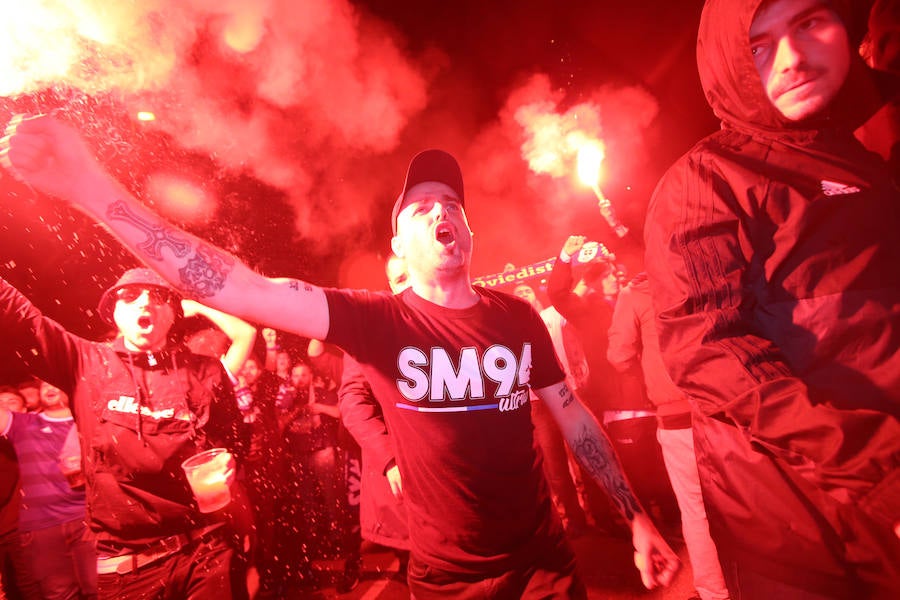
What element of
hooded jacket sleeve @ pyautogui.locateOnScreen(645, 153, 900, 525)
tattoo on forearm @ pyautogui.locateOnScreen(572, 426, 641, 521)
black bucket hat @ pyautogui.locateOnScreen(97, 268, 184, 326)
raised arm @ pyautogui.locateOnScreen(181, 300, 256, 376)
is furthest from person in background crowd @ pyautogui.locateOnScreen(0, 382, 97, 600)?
hooded jacket sleeve @ pyautogui.locateOnScreen(645, 153, 900, 525)

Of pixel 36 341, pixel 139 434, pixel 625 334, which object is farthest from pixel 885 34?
pixel 36 341

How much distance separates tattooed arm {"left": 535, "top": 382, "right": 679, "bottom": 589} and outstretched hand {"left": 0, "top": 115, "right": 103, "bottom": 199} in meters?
2.33

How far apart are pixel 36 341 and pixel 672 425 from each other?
15.9 feet

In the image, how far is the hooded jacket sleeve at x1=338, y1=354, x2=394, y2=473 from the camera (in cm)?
344

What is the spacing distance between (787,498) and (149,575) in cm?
362

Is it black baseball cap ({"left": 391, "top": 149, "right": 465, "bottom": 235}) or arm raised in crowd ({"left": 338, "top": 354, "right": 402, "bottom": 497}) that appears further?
arm raised in crowd ({"left": 338, "top": 354, "right": 402, "bottom": 497})

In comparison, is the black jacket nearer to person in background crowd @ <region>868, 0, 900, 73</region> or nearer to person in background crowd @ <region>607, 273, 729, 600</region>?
person in background crowd @ <region>607, 273, 729, 600</region>

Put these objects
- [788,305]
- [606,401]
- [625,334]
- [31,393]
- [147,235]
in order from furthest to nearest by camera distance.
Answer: [606,401], [31,393], [625,334], [147,235], [788,305]

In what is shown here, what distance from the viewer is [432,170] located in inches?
111

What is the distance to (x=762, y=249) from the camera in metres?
1.47

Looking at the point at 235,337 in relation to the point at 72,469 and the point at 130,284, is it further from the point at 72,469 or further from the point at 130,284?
the point at 72,469

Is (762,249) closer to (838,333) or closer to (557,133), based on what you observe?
(838,333)

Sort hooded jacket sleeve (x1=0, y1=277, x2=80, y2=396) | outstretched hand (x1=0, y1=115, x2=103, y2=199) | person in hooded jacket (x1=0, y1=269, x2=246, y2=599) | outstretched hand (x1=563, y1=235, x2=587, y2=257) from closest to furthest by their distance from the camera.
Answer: outstretched hand (x1=0, y1=115, x2=103, y2=199) → hooded jacket sleeve (x1=0, y1=277, x2=80, y2=396) → person in hooded jacket (x1=0, y1=269, x2=246, y2=599) → outstretched hand (x1=563, y1=235, x2=587, y2=257)

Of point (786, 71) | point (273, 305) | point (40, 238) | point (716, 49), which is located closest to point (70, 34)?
point (273, 305)
